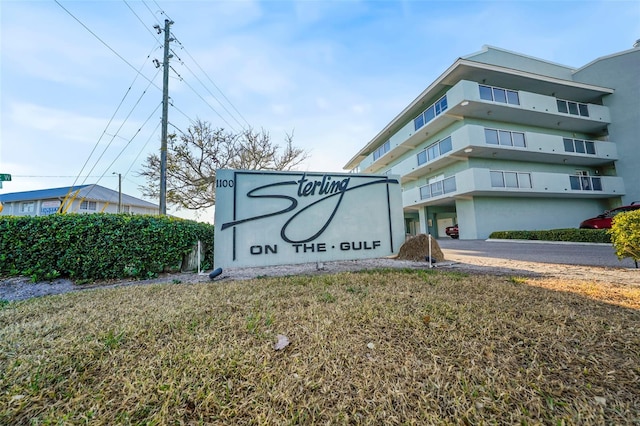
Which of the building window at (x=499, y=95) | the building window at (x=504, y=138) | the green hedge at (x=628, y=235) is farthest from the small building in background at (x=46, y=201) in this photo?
the green hedge at (x=628, y=235)

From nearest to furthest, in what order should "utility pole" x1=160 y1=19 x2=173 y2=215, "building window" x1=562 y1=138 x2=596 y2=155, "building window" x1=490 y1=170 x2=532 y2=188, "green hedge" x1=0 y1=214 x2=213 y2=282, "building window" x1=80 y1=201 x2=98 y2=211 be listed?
"green hedge" x1=0 y1=214 x2=213 y2=282 < "utility pole" x1=160 y1=19 x2=173 y2=215 < "building window" x1=490 y1=170 x2=532 y2=188 < "building window" x1=562 y1=138 x2=596 y2=155 < "building window" x1=80 y1=201 x2=98 y2=211

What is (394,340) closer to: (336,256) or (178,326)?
(178,326)

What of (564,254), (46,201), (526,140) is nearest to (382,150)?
(526,140)

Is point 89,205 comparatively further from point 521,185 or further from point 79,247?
point 521,185

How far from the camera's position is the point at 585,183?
46.1 feet

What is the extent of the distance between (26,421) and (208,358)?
74 centimetres

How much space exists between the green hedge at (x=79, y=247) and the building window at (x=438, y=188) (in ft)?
45.4

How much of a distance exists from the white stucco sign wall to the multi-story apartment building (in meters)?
10.2

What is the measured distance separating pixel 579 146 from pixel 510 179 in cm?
613

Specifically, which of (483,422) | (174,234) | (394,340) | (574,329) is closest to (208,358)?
(394,340)

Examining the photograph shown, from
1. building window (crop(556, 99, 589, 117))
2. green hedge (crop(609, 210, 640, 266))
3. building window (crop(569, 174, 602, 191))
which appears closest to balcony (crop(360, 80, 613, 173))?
building window (crop(556, 99, 589, 117))

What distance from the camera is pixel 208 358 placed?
1.46 metres

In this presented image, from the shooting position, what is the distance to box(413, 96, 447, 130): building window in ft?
44.6

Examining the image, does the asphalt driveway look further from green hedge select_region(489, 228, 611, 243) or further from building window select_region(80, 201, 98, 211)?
building window select_region(80, 201, 98, 211)
